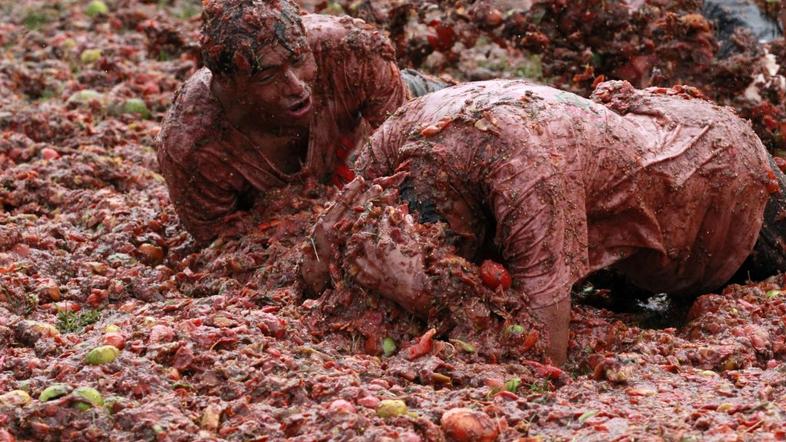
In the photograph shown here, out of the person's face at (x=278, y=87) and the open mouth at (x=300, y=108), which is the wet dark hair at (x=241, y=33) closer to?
the person's face at (x=278, y=87)

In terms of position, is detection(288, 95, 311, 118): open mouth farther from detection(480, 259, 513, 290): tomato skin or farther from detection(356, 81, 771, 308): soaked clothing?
detection(480, 259, 513, 290): tomato skin

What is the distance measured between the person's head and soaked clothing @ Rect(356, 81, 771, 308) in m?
0.79

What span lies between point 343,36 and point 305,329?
1.92 metres

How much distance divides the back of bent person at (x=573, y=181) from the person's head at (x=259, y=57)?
0.80 metres

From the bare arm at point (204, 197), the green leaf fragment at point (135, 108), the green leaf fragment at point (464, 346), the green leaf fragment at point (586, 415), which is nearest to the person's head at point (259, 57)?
the bare arm at point (204, 197)

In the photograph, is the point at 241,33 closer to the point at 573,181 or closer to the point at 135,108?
the point at 573,181

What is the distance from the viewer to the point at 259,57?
19.6 ft

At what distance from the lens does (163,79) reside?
9.98m

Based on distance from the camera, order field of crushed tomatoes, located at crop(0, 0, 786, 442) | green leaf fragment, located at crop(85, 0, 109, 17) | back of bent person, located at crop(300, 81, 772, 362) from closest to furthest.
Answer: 1. field of crushed tomatoes, located at crop(0, 0, 786, 442)
2. back of bent person, located at crop(300, 81, 772, 362)
3. green leaf fragment, located at crop(85, 0, 109, 17)

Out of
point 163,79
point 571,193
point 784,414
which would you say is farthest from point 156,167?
point 784,414

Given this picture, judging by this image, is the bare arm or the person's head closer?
the person's head

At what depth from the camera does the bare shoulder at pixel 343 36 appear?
6555 millimetres

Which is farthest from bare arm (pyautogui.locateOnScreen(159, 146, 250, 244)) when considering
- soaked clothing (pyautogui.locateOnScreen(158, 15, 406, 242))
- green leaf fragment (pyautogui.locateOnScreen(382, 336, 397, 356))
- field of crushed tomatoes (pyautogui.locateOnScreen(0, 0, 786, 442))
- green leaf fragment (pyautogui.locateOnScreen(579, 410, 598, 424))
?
green leaf fragment (pyautogui.locateOnScreen(579, 410, 598, 424))

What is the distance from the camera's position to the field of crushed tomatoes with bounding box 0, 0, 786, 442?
4301mm
